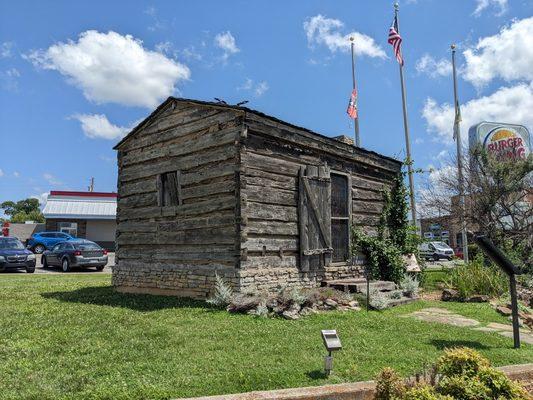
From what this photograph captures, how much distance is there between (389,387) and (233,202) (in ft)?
21.6

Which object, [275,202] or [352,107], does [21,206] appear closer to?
[352,107]

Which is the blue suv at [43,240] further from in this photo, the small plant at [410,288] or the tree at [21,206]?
the tree at [21,206]

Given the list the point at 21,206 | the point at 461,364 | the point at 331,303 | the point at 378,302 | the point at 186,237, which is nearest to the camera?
the point at 461,364

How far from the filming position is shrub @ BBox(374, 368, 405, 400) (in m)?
3.60

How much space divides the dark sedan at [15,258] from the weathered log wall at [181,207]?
35.1 feet

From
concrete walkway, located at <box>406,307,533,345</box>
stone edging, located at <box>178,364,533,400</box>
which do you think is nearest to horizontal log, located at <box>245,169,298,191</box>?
concrete walkway, located at <box>406,307,533,345</box>

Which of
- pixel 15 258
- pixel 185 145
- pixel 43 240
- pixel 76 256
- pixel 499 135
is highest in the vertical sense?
pixel 499 135

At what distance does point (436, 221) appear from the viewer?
2025 centimetres

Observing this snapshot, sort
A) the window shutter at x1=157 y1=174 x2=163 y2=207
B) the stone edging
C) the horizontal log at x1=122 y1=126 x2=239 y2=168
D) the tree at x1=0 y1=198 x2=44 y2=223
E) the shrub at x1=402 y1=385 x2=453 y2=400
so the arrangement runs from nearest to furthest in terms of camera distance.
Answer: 1. the shrub at x1=402 y1=385 x2=453 y2=400
2. the stone edging
3. the horizontal log at x1=122 y1=126 x2=239 y2=168
4. the window shutter at x1=157 y1=174 x2=163 y2=207
5. the tree at x1=0 y1=198 x2=44 y2=223

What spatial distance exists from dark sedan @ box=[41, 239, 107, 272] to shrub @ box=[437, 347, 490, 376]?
21.0 m

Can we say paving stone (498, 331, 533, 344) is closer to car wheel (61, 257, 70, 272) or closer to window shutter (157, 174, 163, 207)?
window shutter (157, 174, 163, 207)

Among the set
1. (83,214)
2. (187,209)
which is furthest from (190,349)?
(83,214)

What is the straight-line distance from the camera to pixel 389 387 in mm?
3672

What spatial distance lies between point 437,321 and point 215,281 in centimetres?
448
